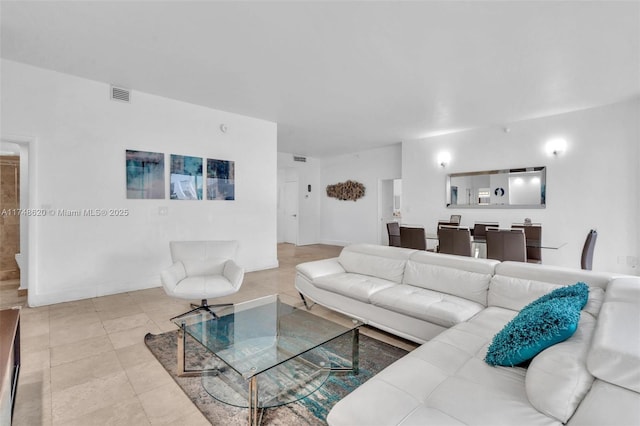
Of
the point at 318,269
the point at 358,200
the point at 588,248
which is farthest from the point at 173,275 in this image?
the point at 358,200

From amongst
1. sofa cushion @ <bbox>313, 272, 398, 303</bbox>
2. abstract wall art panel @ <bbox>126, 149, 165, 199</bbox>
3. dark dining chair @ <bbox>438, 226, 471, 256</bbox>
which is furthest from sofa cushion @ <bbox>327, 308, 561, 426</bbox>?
abstract wall art panel @ <bbox>126, 149, 165, 199</bbox>

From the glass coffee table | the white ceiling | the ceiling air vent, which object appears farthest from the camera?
the ceiling air vent

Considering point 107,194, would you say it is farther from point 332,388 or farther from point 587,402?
point 587,402

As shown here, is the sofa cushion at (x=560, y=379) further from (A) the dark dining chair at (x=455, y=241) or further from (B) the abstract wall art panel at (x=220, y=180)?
(B) the abstract wall art panel at (x=220, y=180)

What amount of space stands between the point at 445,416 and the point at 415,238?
11.4ft

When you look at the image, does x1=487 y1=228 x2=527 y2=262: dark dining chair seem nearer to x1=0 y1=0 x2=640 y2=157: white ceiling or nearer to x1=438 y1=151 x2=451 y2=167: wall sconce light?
x1=0 y1=0 x2=640 y2=157: white ceiling

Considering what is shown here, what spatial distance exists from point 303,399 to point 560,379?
4.49ft

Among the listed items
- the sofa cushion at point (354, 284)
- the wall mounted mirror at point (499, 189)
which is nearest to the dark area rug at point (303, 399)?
the sofa cushion at point (354, 284)

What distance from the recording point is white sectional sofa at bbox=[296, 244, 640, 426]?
3.31 feet

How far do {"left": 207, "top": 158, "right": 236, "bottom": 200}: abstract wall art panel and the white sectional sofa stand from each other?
3217 mm

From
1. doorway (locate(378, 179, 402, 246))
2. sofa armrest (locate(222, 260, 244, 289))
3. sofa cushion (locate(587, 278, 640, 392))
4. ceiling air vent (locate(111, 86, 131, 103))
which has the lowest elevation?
sofa armrest (locate(222, 260, 244, 289))

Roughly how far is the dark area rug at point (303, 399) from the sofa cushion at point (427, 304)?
350 mm

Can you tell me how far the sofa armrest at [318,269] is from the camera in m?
3.36

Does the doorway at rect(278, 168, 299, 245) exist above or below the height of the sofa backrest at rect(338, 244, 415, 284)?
above
